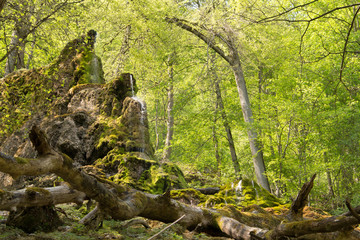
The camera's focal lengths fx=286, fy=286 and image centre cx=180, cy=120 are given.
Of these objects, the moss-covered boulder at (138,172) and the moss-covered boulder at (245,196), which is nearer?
the moss-covered boulder at (138,172)

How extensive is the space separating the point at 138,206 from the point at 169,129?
43.3 ft

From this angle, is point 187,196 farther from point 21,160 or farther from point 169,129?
point 169,129

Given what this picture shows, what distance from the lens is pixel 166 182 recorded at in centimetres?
882

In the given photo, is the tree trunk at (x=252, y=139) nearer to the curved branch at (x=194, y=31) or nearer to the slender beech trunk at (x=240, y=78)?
the slender beech trunk at (x=240, y=78)

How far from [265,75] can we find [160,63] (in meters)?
7.32

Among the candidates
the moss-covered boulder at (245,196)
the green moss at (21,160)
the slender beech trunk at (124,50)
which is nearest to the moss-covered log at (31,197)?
the green moss at (21,160)

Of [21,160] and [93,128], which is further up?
[93,128]

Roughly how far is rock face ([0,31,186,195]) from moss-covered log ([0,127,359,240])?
123 inches

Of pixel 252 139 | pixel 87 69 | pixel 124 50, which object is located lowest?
pixel 252 139

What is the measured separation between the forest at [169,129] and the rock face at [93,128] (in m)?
0.04

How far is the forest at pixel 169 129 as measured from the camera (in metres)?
4.04

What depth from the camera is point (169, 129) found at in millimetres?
17484

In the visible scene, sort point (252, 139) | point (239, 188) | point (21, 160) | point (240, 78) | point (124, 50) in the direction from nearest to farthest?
point (21, 160), point (239, 188), point (252, 139), point (124, 50), point (240, 78)

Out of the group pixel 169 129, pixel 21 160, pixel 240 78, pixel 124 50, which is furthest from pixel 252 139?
pixel 21 160
